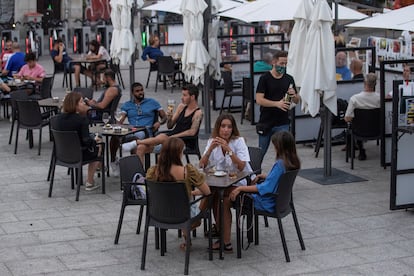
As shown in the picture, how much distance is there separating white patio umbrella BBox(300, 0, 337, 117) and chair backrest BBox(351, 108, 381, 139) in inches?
45.2

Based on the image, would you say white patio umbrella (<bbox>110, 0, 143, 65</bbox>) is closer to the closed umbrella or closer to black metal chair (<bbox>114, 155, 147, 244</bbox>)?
the closed umbrella

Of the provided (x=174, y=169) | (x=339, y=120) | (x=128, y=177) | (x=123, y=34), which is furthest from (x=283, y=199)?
(x=123, y=34)

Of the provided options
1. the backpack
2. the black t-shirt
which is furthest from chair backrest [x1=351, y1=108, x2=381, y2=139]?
the backpack

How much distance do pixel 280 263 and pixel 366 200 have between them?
2885 mm

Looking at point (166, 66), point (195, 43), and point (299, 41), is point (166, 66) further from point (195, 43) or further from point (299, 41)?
point (299, 41)

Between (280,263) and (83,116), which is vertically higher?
(83,116)

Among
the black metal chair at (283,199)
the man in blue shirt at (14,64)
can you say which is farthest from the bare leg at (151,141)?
the man in blue shirt at (14,64)

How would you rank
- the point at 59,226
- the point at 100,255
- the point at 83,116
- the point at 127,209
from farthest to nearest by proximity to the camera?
the point at 83,116
the point at 127,209
the point at 59,226
the point at 100,255

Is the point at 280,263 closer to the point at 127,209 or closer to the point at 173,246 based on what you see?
the point at 173,246

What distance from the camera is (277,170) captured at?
8734 mm

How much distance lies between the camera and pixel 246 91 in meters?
16.9

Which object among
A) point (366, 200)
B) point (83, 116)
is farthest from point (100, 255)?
point (366, 200)

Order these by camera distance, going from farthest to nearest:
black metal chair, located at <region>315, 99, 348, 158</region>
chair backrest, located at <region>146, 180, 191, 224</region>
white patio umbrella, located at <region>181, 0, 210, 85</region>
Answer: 1. white patio umbrella, located at <region>181, 0, 210, 85</region>
2. black metal chair, located at <region>315, 99, 348, 158</region>
3. chair backrest, located at <region>146, 180, 191, 224</region>

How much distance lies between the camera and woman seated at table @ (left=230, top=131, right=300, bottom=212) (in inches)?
344
